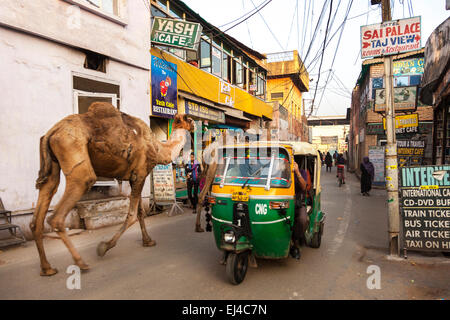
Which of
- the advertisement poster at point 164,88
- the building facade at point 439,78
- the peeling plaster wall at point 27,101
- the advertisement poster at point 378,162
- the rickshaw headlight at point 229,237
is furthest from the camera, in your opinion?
the advertisement poster at point 378,162

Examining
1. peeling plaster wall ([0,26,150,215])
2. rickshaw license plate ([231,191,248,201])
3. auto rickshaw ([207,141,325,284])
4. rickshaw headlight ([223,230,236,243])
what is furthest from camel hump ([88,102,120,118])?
rickshaw headlight ([223,230,236,243])

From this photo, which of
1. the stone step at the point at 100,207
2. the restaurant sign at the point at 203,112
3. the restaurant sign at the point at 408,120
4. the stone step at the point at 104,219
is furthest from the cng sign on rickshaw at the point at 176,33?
the restaurant sign at the point at 408,120

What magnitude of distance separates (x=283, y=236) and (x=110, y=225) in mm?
5532

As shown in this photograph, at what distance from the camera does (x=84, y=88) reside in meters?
8.66

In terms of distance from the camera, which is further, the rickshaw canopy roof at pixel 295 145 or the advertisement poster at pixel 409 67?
the advertisement poster at pixel 409 67

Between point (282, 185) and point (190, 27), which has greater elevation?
point (190, 27)

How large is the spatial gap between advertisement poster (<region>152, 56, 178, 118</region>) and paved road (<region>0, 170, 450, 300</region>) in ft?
16.7

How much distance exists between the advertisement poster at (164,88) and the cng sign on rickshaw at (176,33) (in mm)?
742

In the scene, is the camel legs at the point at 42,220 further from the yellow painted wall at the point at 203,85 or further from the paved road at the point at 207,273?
the yellow painted wall at the point at 203,85

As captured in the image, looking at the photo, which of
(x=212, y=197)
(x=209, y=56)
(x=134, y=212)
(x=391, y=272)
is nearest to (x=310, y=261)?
(x=391, y=272)

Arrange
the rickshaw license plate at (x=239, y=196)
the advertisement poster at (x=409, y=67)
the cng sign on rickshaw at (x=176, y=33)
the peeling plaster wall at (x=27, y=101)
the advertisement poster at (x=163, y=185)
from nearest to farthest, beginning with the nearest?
1. the rickshaw license plate at (x=239, y=196)
2. the peeling plaster wall at (x=27, y=101)
3. the advertisement poster at (x=163, y=185)
4. the cng sign on rickshaw at (x=176, y=33)
5. the advertisement poster at (x=409, y=67)

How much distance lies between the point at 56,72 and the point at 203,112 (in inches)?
302

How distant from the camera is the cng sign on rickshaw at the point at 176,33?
1038cm
